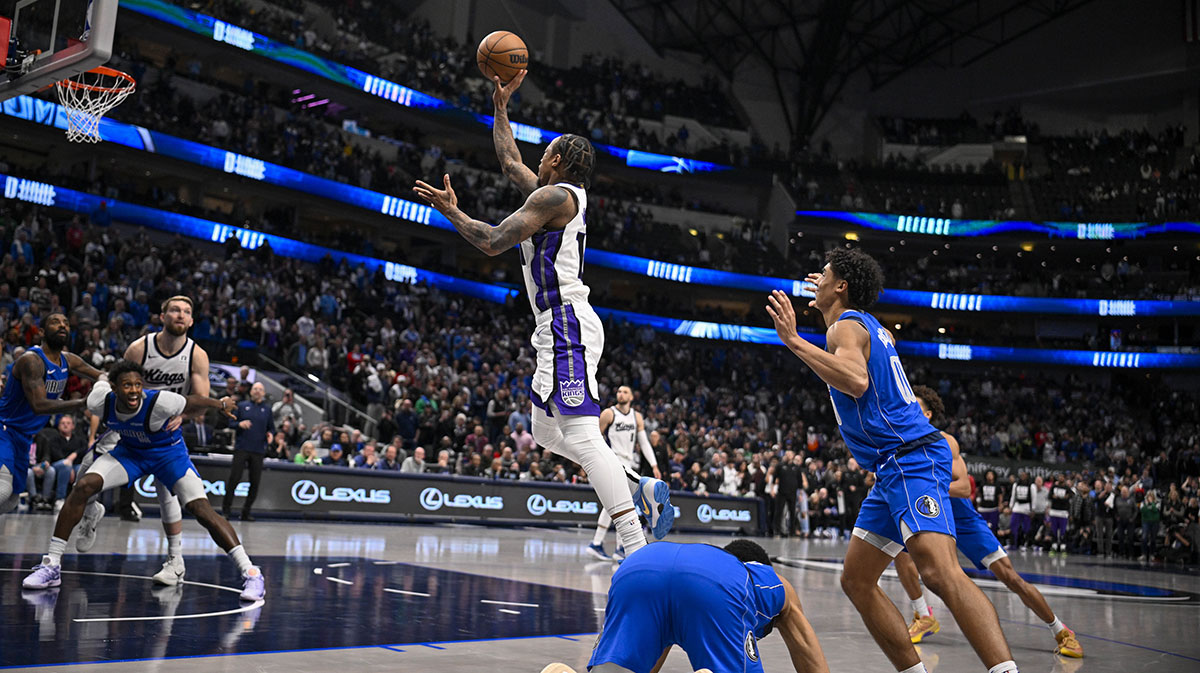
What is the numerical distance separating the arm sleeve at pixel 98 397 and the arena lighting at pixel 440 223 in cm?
2055

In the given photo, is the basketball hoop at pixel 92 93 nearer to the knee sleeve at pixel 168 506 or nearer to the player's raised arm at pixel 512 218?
the knee sleeve at pixel 168 506

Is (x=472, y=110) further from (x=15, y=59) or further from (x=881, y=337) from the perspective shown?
(x=881, y=337)

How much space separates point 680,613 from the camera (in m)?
3.41

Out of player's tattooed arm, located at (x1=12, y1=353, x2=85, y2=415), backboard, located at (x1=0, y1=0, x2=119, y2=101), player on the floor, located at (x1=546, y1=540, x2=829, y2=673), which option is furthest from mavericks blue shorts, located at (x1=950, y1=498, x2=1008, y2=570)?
backboard, located at (x1=0, y1=0, x2=119, y2=101)

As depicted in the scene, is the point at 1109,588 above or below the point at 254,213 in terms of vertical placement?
below

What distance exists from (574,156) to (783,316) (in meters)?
1.59

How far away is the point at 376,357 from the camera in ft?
80.4

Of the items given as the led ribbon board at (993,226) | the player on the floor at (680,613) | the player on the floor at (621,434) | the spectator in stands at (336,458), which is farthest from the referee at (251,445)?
the led ribbon board at (993,226)

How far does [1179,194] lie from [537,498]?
3531 cm

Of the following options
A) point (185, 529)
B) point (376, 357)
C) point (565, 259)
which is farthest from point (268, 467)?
point (565, 259)

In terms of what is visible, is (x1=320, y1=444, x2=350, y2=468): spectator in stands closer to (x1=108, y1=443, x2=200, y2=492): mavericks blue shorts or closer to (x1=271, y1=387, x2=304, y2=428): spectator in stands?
(x1=271, y1=387, x2=304, y2=428): spectator in stands

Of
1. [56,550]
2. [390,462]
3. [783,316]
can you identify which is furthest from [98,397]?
[390,462]

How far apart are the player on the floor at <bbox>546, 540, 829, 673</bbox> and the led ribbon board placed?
141ft

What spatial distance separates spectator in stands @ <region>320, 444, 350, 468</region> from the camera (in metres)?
17.9
